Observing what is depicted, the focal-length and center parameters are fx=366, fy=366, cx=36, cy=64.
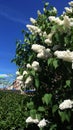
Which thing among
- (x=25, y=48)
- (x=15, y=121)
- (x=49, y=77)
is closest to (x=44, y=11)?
(x=25, y=48)

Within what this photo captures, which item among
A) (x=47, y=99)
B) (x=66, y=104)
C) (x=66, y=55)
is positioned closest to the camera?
(x=66, y=55)

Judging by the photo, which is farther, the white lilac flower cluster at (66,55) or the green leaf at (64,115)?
the green leaf at (64,115)

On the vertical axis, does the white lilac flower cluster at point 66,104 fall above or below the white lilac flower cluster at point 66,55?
below

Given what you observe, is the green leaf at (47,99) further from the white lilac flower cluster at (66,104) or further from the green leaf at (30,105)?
the green leaf at (30,105)

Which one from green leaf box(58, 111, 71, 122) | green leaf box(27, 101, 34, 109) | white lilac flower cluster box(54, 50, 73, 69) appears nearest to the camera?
white lilac flower cluster box(54, 50, 73, 69)

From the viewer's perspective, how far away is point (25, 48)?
13.5 metres

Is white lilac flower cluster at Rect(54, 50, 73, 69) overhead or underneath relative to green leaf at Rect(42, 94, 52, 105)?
overhead

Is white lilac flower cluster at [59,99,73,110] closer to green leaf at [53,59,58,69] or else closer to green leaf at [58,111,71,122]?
green leaf at [58,111,71,122]

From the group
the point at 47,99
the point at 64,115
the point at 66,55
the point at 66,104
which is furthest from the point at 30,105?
the point at 66,55

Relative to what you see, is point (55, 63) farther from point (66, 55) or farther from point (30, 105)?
point (30, 105)

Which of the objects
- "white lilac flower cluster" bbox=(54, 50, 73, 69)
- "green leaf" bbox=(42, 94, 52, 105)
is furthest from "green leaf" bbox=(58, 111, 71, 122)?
"white lilac flower cluster" bbox=(54, 50, 73, 69)

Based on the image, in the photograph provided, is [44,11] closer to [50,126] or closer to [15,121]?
[15,121]

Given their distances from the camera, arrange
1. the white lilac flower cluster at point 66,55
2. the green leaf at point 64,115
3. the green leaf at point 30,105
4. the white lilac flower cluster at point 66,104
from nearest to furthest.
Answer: the white lilac flower cluster at point 66,55, the white lilac flower cluster at point 66,104, the green leaf at point 64,115, the green leaf at point 30,105

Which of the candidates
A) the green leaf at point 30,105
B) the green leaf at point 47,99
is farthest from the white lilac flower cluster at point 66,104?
the green leaf at point 30,105
